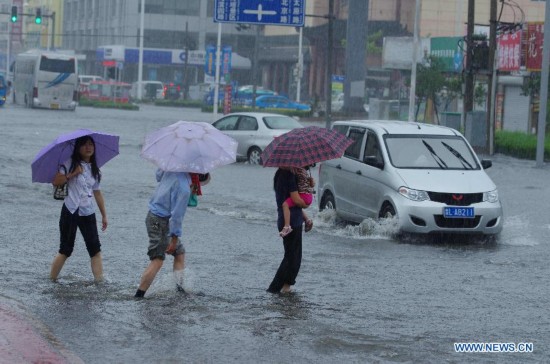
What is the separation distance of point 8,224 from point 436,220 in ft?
18.9

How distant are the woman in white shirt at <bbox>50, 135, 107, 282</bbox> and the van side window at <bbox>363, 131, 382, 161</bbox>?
6.50 m

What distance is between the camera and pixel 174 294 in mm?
10508

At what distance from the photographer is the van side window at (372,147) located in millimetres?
16500

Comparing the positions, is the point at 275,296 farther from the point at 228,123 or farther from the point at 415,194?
the point at 228,123

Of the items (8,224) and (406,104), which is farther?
(406,104)

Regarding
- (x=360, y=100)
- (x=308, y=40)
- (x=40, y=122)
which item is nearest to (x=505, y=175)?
(x=40, y=122)

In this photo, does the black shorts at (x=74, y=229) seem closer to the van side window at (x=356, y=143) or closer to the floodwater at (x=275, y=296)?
the floodwater at (x=275, y=296)

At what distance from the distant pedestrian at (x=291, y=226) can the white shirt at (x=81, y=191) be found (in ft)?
5.60

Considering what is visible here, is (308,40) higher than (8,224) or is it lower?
higher

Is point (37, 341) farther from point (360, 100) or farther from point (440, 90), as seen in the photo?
point (360, 100)

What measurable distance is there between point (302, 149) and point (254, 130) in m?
19.7

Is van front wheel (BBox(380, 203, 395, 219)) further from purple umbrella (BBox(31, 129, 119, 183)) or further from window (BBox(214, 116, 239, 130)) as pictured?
window (BBox(214, 116, 239, 130))

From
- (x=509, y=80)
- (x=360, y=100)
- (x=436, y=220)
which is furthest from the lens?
(x=360, y=100)

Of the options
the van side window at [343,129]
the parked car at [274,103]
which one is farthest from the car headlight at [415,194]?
the parked car at [274,103]
